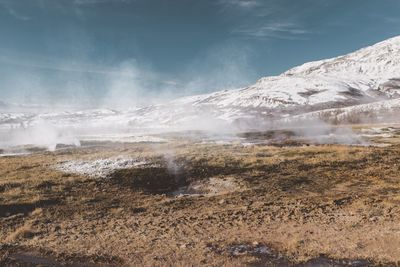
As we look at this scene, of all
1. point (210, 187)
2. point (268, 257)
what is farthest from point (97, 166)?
point (268, 257)

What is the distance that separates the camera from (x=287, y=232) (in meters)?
20.5

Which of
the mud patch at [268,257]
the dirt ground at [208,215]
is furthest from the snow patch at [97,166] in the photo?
the mud patch at [268,257]

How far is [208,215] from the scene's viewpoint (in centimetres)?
2373

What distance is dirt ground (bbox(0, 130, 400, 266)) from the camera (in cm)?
1806

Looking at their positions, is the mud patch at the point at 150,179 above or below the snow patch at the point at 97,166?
below

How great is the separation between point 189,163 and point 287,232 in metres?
20.6

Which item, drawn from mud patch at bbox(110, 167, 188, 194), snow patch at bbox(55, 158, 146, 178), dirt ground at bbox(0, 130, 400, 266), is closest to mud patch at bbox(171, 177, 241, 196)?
dirt ground at bbox(0, 130, 400, 266)

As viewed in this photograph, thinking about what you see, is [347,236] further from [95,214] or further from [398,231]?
[95,214]

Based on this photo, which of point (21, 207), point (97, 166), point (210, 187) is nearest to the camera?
point (21, 207)

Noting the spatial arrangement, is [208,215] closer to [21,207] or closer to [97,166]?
Answer: [21,207]

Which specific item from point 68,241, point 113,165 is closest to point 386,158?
point 113,165

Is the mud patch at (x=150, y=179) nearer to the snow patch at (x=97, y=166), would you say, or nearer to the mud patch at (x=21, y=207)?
the snow patch at (x=97, y=166)

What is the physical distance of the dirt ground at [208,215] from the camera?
1806 centimetres

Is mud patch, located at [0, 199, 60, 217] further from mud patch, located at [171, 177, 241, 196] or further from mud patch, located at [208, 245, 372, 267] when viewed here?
mud patch, located at [208, 245, 372, 267]
